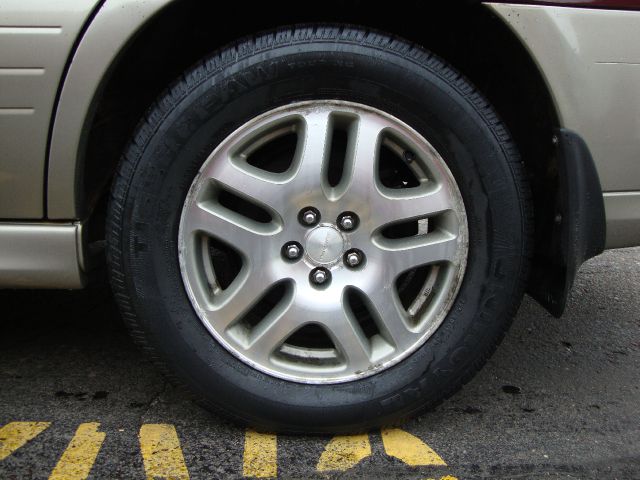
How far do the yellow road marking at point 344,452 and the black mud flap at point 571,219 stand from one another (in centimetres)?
64

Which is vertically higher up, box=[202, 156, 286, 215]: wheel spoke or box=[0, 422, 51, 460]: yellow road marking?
box=[202, 156, 286, 215]: wheel spoke

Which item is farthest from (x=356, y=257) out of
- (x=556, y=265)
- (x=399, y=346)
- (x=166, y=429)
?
(x=166, y=429)

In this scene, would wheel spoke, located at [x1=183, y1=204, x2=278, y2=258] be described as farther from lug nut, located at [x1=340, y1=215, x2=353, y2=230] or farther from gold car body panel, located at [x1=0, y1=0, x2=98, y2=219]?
gold car body panel, located at [x1=0, y1=0, x2=98, y2=219]

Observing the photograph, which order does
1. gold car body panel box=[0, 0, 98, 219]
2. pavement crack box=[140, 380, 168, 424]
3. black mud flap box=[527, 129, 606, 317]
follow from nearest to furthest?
gold car body panel box=[0, 0, 98, 219] → black mud flap box=[527, 129, 606, 317] → pavement crack box=[140, 380, 168, 424]

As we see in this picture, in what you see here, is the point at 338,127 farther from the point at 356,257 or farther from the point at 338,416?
the point at 338,416

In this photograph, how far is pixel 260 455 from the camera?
1.94m

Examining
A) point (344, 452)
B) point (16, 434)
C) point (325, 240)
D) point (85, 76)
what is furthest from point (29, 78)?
point (344, 452)

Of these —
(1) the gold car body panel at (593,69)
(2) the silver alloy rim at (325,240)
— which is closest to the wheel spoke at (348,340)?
(2) the silver alloy rim at (325,240)

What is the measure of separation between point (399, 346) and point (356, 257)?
10.3 inches

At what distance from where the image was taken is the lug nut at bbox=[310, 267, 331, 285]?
195 cm

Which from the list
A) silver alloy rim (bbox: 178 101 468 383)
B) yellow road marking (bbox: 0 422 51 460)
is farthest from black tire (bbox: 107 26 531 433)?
yellow road marking (bbox: 0 422 51 460)

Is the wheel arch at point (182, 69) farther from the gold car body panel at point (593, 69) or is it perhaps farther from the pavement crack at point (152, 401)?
the pavement crack at point (152, 401)

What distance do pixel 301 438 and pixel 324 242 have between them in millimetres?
543

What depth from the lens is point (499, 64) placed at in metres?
2.04
